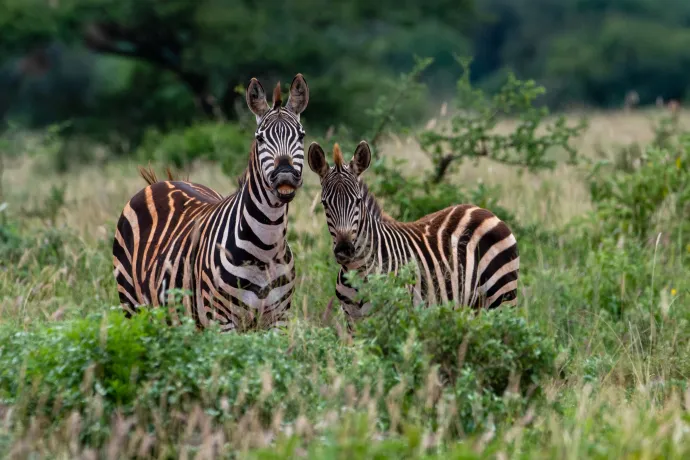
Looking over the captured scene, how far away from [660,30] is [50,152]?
38.2 meters

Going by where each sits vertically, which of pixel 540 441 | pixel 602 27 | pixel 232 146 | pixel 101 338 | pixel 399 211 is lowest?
pixel 540 441

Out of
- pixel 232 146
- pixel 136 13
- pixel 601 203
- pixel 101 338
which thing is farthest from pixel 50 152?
pixel 101 338

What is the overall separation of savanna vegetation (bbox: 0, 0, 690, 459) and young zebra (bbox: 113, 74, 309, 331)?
34cm

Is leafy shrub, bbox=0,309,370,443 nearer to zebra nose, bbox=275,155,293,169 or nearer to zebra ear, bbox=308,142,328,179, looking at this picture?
zebra nose, bbox=275,155,293,169

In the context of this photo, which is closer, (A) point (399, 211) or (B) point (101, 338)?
(B) point (101, 338)

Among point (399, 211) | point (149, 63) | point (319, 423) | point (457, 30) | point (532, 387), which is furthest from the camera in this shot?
point (457, 30)

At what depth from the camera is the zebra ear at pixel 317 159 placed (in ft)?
22.5

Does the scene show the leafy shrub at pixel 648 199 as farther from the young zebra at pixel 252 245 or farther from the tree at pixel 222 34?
the tree at pixel 222 34

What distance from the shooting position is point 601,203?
9.89 metres

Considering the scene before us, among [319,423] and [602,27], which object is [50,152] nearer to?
[319,423]

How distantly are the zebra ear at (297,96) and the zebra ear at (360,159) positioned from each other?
465mm

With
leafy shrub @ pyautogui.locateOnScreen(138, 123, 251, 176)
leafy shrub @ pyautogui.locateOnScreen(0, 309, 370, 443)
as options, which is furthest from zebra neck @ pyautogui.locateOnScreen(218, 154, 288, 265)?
leafy shrub @ pyautogui.locateOnScreen(138, 123, 251, 176)

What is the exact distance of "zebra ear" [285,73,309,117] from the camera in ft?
21.7

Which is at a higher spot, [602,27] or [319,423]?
[602,27]
